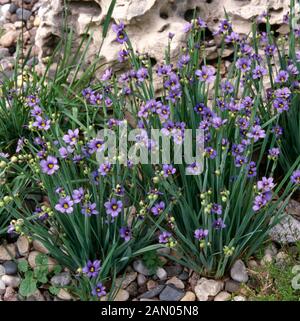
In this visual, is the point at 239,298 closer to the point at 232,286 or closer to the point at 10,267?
the point at 232,286

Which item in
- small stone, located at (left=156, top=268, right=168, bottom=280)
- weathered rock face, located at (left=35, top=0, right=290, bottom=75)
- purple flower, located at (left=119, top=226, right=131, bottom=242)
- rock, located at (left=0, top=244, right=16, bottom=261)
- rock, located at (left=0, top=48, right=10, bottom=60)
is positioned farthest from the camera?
rock, located at (left=0, top=48, right=10, bottom=60)

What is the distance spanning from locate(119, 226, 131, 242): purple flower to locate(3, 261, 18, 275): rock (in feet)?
2.03

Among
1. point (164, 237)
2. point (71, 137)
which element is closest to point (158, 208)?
point (164, 237)

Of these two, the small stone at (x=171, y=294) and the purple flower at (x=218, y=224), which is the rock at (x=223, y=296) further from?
the purple flower at (x=218, y=224)

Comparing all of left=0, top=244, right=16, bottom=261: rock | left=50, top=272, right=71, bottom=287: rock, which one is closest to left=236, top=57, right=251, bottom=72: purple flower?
left=50, top=272, right=71, bottom=287: rock

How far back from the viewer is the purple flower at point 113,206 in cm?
257

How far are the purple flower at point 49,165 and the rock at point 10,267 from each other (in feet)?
2.25

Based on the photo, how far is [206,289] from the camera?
2.80 meters

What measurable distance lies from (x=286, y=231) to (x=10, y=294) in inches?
54.1

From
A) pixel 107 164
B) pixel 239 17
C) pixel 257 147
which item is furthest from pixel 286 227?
pixel 239 17

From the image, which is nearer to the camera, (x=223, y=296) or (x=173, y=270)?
(x=223, y=296)

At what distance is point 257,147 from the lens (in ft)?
10.3

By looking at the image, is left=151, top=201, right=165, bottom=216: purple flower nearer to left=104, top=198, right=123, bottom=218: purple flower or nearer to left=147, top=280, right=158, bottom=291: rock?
left=104, top=198, right=123, bottom=218: purple flower

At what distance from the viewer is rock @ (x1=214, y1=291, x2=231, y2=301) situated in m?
2.79
